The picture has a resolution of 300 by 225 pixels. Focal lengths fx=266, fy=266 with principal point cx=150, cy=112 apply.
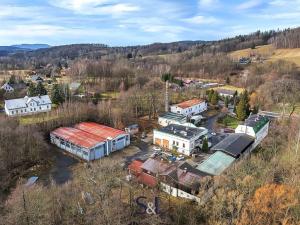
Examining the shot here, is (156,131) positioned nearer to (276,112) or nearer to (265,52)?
(276,112)

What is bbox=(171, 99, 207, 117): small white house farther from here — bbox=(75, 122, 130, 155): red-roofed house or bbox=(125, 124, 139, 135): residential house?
bbox=(75, 122, 130, 155): red-roofed house

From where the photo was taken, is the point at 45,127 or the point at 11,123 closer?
A: the point at 11,123

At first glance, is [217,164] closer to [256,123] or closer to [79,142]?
[256,123]

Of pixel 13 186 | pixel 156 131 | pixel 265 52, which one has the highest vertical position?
pixel 265 52

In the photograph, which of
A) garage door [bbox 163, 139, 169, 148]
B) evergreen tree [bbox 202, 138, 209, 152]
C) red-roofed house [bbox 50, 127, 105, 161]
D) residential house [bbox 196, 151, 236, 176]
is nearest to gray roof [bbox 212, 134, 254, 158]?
residential house [bbox 196, 151, 236, 176]

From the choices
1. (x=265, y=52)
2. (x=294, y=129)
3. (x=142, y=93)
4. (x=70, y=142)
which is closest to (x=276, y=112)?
(x=294, y=129)

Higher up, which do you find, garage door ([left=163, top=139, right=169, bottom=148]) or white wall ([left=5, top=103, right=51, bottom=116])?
white wall ([left=5, top=103, right=51, bottom=116])
